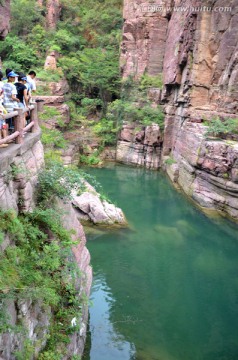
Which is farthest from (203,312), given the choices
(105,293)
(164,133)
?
(164,133)

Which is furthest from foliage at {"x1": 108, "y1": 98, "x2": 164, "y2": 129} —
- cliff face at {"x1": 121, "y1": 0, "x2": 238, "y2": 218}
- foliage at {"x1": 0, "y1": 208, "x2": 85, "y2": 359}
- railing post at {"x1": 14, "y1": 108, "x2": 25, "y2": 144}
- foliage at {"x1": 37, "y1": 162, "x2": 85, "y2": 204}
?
foliage at {"x1": 0, "y1": 208, "x2": 85, "y2": 359}

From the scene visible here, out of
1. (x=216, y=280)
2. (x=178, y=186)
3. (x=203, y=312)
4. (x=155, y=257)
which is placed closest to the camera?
(x=203, y=312)

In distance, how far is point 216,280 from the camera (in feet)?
33.1

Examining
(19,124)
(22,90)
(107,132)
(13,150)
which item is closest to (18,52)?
(107,132)

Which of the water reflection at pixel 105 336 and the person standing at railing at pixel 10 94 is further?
the water reflection at pixel 105 336

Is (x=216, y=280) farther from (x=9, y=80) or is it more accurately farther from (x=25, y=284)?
(x=9, y=80)

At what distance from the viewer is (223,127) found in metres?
15.9

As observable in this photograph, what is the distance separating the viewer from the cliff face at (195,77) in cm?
1491

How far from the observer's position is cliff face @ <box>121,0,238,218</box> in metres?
14.9

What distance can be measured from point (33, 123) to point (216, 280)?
7.12 metres

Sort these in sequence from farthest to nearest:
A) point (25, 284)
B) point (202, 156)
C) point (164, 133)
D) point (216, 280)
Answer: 1. point (164, 133)
2. point (202, 156)
3. point (216, 280)
4. point (25, 284)

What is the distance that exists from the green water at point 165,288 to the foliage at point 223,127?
3989 millimetres

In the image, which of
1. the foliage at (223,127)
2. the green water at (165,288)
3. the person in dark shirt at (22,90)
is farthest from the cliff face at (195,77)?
the person in dark shirt at (22,90)

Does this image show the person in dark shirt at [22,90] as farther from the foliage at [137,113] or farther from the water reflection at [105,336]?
the foliage at [137,113]
